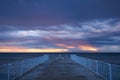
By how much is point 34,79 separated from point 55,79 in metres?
1.94

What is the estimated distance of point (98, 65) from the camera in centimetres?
2247

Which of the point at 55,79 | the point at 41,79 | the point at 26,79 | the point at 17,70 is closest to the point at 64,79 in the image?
the point at 55,79

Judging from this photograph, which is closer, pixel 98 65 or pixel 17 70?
pixel 17 70

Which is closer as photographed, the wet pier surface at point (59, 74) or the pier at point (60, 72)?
the pier at point (60, 72)

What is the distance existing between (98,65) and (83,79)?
397cm

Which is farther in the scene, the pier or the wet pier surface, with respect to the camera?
the wet pier surface

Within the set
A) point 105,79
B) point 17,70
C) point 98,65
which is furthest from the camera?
point 98,65

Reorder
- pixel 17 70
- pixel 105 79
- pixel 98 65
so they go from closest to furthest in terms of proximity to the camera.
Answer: pixel 105 79 < pixel 17 70 < pixel 98 65

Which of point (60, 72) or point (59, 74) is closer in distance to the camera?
point (59, 74)

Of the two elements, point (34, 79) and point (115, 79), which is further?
point (115, 79)

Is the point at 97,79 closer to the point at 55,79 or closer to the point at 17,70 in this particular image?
the point at 55,79

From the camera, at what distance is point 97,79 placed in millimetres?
19000

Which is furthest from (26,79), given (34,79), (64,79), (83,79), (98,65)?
(98,65)

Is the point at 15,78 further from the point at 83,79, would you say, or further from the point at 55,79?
the point at 83,79
